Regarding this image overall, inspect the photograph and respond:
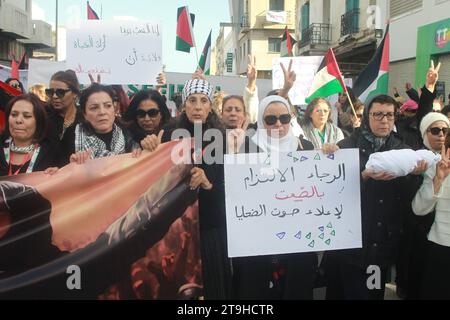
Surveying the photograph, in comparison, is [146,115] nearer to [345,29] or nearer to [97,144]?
[97,144]

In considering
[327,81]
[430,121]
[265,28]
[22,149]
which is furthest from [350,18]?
[265,28]

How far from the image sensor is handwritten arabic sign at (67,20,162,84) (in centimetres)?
526

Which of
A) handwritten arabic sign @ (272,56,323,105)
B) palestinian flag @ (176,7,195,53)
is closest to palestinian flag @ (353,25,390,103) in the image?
handwritten arabic sign @ (272,56,323,105)

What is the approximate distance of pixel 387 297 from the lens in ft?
14.2

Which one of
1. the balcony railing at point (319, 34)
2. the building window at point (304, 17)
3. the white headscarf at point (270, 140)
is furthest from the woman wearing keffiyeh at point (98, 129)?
the building window at point (304, 17)

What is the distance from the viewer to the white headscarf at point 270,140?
3.20m

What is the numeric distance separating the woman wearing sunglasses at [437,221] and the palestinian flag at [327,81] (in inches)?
97.6

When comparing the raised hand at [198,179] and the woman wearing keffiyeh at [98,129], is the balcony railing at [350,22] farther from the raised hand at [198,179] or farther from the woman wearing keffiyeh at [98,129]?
the raised hand at [198,179]

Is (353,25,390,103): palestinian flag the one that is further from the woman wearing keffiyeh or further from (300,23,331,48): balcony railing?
(300,23,331,48): balcony railing

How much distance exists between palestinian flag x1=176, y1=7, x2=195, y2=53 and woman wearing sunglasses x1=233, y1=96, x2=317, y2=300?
3.93 metres

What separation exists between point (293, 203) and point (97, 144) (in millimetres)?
1349

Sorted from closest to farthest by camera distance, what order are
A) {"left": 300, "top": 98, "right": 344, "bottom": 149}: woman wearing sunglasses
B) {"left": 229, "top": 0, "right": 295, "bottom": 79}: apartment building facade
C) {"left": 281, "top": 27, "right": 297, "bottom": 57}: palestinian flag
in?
{"left": 300, "top": 98, "right": 344, "bottom": 149}: woman wearing sunglasses → {"left": 281, "top": 27, "right": 297, "bottom": 57}: palestinian flag → {"left": 229, "top": 0, "right": 295, "bottom": 79}: apartment building facade
